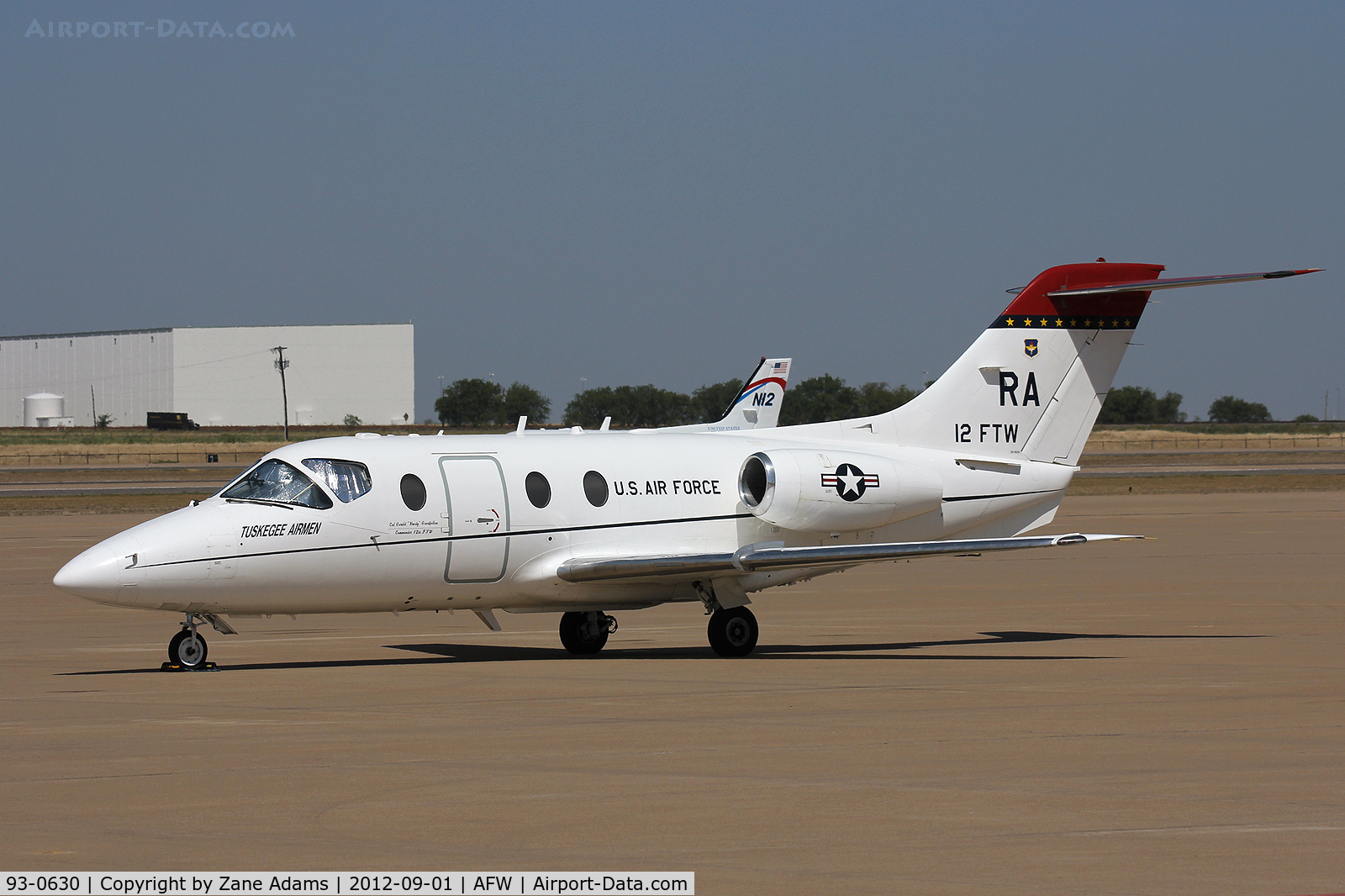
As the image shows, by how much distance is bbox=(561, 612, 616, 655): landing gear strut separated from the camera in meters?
19.2

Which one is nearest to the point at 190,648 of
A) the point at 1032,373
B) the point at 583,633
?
the point at 583,633

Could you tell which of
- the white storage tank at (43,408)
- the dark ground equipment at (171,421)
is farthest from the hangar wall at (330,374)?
the white storage tank at (43,408)

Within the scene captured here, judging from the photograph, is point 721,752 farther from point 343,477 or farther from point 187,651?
point 187,651

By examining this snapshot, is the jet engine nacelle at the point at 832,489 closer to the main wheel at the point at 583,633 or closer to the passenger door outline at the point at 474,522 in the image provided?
the main wheel at the point at 583,633

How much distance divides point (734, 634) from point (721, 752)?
7.10 metres

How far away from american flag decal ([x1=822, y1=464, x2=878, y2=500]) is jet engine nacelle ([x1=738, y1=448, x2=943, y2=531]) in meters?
0.01

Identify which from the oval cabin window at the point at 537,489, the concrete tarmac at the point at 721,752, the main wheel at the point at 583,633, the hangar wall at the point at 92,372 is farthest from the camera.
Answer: the hangar wall at the point at 92,372

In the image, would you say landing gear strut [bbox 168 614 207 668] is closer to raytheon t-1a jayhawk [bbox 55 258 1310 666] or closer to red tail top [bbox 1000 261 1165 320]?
raytheon t-1a jayhawk [bbox 55 258 1310 666]

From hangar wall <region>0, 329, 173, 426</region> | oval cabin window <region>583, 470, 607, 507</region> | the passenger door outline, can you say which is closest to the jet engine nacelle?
oval cabin window <region>583, 470, 607, 507</region>

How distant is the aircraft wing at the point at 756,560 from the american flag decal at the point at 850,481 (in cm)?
149

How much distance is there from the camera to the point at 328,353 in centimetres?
12794

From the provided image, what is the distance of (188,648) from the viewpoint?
1680 centimetres

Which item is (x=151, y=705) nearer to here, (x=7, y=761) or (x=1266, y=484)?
(x=7, y=761)
